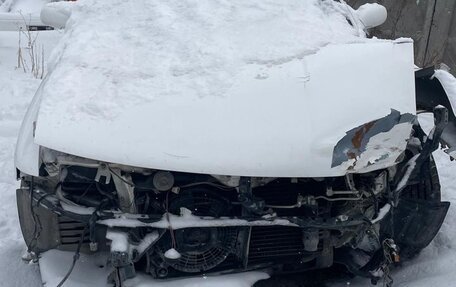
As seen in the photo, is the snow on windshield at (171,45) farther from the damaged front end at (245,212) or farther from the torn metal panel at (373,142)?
the torn metal panel at (373,142)

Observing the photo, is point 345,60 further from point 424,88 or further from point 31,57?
point 31,57

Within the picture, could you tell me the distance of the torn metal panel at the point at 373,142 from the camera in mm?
2701

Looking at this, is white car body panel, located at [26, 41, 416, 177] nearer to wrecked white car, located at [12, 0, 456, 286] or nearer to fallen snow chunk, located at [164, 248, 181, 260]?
wrecked white car, located at [12, 0, 456, 286]

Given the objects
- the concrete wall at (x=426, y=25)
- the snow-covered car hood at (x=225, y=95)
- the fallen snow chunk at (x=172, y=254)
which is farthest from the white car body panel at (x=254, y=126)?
the concrete wall at (x=426, y=25)

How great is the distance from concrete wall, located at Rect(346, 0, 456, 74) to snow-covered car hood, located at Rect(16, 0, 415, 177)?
7.82 metres

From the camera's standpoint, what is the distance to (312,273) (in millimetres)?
3465

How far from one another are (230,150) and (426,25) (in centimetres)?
922

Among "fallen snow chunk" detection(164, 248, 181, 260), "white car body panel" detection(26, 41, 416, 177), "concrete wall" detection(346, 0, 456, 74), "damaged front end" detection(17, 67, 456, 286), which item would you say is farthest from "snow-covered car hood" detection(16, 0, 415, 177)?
"concrete wall" detection(346, 0, 456, 74)

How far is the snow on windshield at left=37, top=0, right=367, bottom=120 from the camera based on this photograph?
9.32 feet

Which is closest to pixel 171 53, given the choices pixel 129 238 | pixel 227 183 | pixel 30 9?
pixel 227 183

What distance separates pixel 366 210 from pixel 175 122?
1.15 meters

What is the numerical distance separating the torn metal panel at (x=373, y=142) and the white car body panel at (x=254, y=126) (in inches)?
0.5

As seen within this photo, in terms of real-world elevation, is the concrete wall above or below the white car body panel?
below

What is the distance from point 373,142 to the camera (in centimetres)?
277
